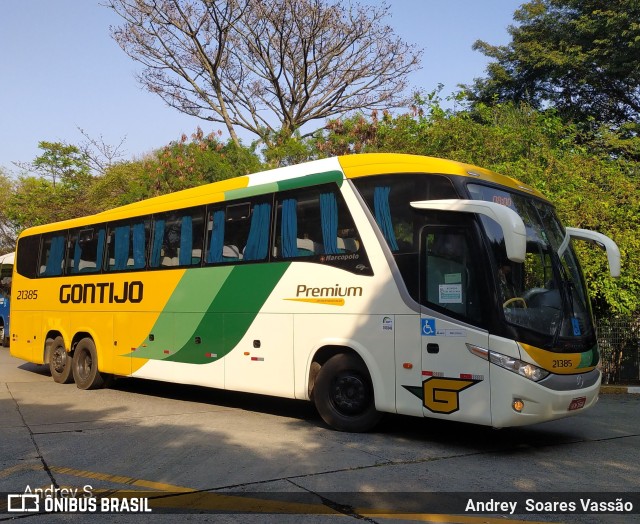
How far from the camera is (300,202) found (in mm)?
8734

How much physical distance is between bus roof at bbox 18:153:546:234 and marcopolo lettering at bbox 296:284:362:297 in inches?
55.9

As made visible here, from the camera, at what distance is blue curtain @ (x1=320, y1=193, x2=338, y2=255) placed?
26.8ft

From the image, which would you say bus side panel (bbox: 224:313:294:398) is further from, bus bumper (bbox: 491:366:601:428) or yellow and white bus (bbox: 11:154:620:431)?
bus bumper (bbox: 491:366:601:428)

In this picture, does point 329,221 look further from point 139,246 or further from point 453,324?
point 139,246

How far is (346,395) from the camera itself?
26.5 ft

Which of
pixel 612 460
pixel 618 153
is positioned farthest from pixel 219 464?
pixel 618 153

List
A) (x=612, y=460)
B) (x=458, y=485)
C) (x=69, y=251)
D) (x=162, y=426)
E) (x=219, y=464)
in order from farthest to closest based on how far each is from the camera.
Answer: (x=69, y=251)
(x=162, y=426)
(x=612, y=460)
(x=219, y=464)
(x=458, y=485)

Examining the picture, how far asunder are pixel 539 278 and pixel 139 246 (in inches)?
278

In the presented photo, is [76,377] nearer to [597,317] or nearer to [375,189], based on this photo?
[375,189]

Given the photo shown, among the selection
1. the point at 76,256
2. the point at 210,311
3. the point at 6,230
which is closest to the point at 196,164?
the point at 76,256

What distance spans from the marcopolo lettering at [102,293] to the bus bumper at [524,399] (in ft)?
22.0

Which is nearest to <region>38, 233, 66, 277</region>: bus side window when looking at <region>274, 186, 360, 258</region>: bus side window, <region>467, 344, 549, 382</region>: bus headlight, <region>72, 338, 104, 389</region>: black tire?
<region>72, 338, 104, 389</region>: black tire

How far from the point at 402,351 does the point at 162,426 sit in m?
3.38

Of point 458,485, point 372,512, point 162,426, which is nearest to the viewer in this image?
point 372,512
